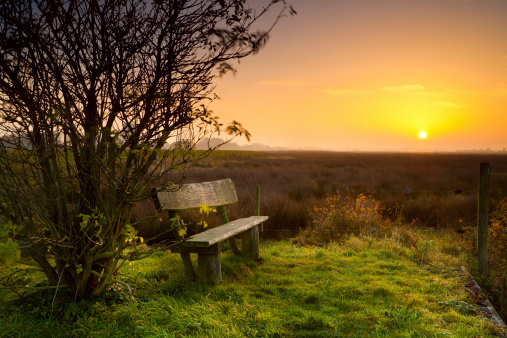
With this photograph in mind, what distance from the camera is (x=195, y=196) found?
5082 millimetres

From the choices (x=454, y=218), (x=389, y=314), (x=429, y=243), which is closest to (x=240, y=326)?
(x=389, y=314)

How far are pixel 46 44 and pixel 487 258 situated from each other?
6.25 metres

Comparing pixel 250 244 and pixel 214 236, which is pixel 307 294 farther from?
pixel 250 244

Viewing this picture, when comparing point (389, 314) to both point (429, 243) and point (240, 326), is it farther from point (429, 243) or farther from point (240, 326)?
point (429, 243)

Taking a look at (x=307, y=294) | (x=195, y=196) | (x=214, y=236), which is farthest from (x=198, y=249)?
(x=307, y=294)

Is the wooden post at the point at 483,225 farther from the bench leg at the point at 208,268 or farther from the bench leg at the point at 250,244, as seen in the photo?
the bench leg at the point at 208,268

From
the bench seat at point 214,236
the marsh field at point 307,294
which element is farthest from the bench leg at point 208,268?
the bench seat at point 214,236

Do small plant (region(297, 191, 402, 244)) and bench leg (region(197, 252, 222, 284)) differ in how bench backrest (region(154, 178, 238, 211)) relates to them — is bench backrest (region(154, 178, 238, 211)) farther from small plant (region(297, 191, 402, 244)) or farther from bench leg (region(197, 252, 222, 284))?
small plant (region(297, 191, 402, 244))

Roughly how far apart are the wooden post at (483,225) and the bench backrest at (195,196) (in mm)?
3665

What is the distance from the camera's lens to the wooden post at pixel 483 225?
536 centimetres

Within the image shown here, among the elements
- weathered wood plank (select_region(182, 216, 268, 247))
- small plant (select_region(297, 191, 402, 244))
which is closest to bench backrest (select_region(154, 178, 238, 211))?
weathered wood plank (select_region(182, 216, 268, 247))

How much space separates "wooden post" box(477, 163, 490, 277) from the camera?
5363 mm

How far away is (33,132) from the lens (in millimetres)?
3361

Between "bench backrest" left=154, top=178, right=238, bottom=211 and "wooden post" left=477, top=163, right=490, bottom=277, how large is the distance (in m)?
3.66
